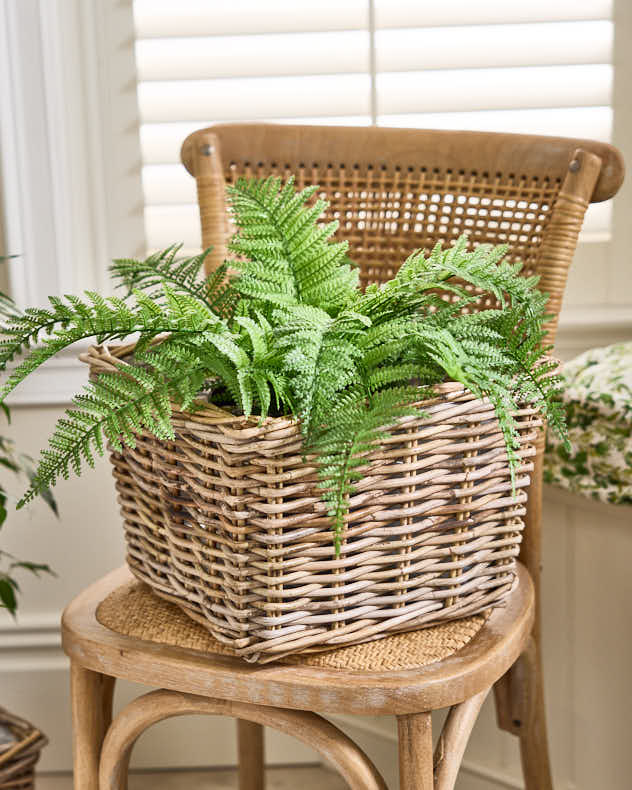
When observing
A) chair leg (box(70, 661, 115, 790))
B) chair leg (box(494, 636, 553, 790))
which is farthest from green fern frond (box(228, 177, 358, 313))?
chair leg (box(494, 636, 553, 790))

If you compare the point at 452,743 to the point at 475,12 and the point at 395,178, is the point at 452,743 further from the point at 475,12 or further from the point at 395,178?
the point at 475,12

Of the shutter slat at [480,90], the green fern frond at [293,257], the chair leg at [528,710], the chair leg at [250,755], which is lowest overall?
the chair leg at [250,755]

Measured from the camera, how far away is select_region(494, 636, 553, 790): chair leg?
96 cm

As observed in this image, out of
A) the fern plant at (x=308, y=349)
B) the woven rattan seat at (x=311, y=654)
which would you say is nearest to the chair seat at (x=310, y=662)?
the woven rattan seat at (x=311, y=654)

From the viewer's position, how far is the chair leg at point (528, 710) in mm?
959

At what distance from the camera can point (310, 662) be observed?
2.15 ft

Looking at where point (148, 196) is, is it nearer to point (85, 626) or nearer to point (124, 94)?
point (124, 94)

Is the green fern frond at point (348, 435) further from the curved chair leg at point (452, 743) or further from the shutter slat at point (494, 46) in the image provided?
the shutter slat at point (494, 46)

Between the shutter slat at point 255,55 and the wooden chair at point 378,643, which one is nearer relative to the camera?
the wooden chair at point 378,643

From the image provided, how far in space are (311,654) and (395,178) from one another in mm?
599

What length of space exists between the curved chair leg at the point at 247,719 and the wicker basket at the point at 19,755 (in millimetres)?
392

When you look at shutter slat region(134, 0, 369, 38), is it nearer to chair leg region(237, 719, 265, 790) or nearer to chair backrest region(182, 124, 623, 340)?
chair backrest region(182, 124, 623, 340)

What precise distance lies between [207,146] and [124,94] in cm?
33

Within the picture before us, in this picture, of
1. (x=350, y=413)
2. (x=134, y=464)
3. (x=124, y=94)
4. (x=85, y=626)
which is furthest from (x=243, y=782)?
(x=124, y=94)
